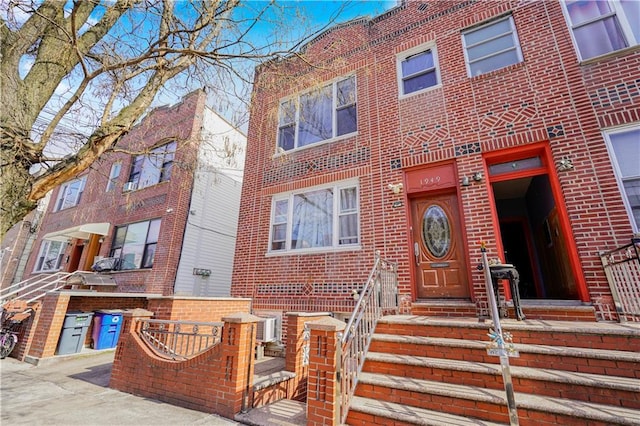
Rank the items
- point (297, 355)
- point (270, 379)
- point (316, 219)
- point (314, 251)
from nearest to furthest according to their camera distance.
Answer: point (270, 379) → point (297, 355) → point (314, 251) → point (316, 219)

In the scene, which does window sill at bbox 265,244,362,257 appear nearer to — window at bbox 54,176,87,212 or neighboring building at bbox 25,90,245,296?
neighboring building at bbox 25,90,245,296

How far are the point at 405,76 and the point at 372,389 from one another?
281 inches

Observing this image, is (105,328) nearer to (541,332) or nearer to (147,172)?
(147,172)

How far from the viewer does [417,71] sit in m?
7.23

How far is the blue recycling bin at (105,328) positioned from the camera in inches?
314

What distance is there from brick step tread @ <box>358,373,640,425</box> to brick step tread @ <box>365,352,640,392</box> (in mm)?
180

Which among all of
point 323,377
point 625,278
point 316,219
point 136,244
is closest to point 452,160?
point 625,278

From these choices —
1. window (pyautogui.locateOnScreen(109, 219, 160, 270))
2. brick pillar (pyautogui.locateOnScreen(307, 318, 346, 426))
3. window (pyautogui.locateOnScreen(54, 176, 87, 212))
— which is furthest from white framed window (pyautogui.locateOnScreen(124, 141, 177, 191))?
brick pillar (pyautogui.locateOnScreen(307, 318, 346, 426))

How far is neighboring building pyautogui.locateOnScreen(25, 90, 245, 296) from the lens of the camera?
10430 millimetres

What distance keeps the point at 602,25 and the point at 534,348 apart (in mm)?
6490

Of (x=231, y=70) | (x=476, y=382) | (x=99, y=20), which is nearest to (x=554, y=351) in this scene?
(x=476, y=382)

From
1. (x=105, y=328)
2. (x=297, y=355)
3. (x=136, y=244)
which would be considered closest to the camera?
(x=297, y=355)

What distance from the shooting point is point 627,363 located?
3.08 m

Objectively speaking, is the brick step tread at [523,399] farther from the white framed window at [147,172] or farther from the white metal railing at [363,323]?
the white framed window at [147,172]
